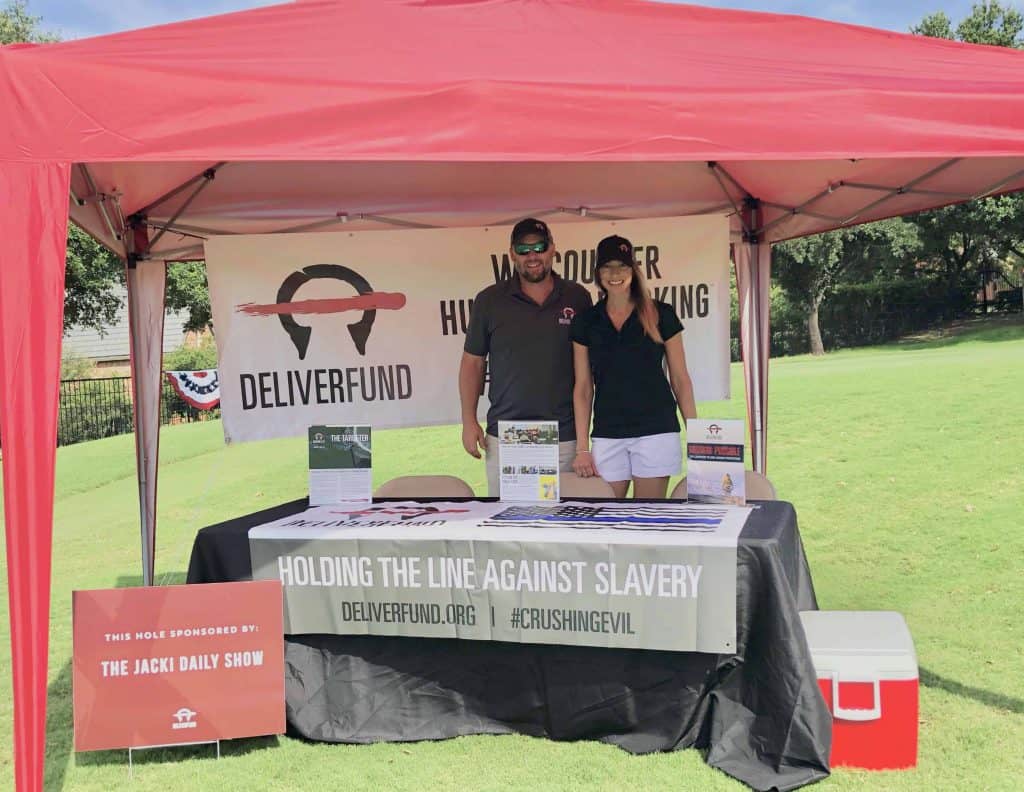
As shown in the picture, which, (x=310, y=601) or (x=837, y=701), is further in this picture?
(x=310, y=601)

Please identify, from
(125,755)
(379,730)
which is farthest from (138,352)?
(379,730)

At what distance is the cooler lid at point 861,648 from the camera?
7.95 ft

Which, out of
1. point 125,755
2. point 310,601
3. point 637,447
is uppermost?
point 637,447

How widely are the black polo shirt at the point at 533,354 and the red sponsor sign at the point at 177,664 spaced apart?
142cm

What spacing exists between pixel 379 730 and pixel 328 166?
244 centimetres

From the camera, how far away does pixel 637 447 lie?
136 inches

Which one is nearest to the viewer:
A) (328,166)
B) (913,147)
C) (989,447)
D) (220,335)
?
(913,147)

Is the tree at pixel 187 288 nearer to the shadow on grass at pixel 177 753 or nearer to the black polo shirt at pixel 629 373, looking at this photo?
the black polo shirt at pixel 629 373

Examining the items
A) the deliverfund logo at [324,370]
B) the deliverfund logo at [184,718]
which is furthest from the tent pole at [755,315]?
the deliverfund logo at [184,718]

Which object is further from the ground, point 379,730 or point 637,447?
point 637,447

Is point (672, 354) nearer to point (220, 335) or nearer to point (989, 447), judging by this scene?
point (220, 335)

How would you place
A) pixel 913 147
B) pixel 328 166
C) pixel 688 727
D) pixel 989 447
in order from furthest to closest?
pixel 989 447
pixel 328 166
pixel 688 727
pixel 913 147

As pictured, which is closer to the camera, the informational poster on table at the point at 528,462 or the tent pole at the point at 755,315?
the informational poster on table at the point at 528,462

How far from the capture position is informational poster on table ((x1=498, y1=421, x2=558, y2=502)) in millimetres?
3016
